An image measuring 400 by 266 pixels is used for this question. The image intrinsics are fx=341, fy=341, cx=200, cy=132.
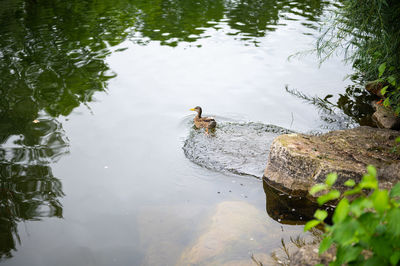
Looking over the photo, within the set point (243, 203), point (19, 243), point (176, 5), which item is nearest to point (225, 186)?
point (243, 203)

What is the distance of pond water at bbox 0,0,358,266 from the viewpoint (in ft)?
17.7

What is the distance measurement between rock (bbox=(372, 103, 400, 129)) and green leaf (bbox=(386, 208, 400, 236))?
7082 millimetres

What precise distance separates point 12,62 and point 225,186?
9.49 metres

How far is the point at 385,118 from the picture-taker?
845cm

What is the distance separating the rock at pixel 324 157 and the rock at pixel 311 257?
230 cm

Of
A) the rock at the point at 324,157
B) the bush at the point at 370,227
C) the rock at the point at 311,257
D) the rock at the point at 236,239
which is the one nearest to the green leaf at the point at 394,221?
the bush at the point at 370,227

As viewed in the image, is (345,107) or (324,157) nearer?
(324,157)

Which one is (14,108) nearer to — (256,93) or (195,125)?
(195,125)

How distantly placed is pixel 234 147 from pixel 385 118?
3.93 m

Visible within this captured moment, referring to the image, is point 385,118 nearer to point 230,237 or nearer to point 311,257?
point 230,237

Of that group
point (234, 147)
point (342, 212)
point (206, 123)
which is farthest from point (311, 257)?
point (206, 123)

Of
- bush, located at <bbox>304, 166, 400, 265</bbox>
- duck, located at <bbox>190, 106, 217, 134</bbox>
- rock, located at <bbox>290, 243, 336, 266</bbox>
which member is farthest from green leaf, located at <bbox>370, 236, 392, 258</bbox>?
duck, located at <bbox>190, 106, 217, 134</bbox>

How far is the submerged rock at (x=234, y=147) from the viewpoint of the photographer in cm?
715

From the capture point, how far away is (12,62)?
39.1 ft
